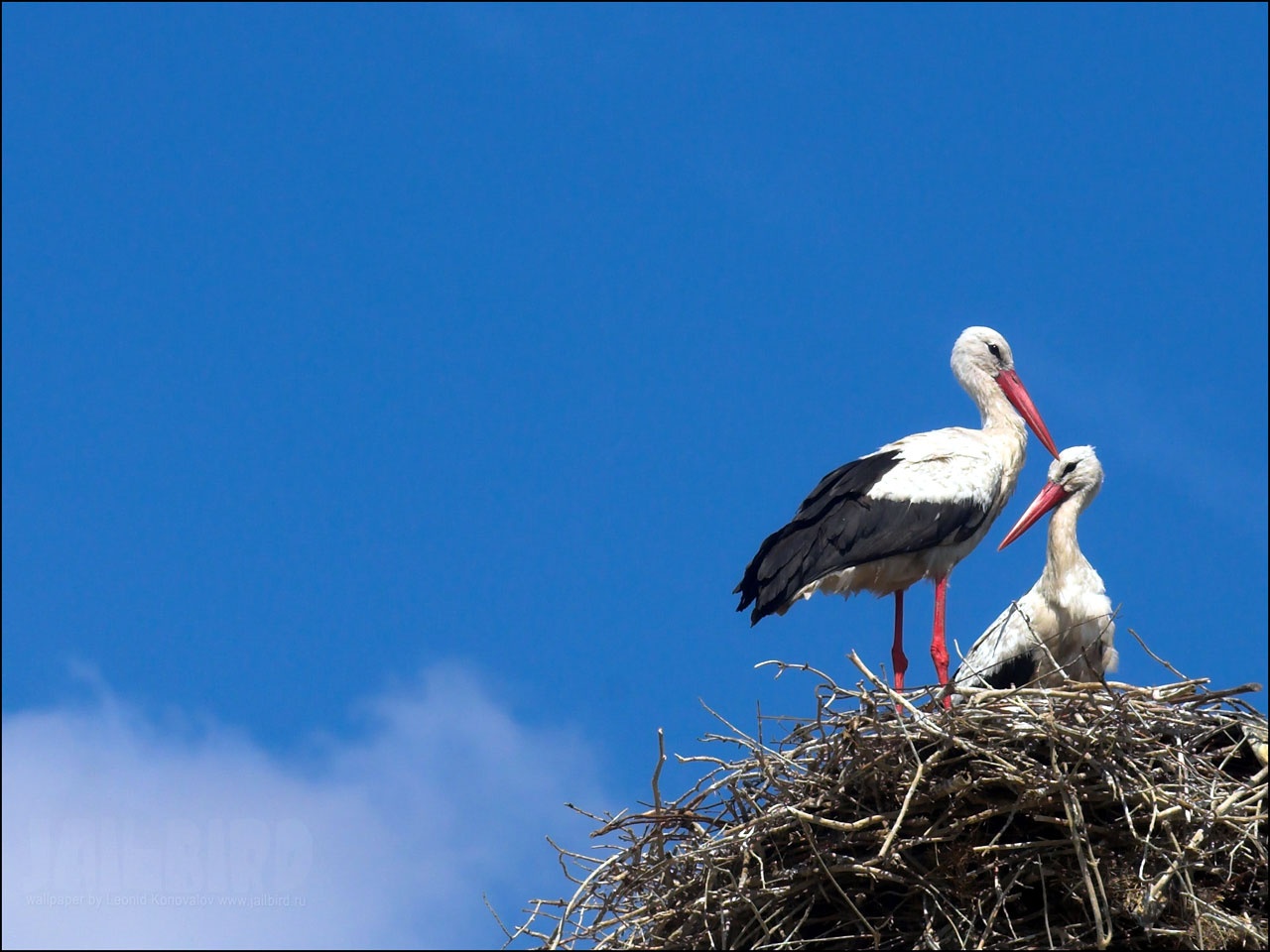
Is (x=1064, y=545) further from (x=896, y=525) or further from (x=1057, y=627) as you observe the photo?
(x=896, y=525)

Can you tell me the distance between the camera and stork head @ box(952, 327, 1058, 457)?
411 inches

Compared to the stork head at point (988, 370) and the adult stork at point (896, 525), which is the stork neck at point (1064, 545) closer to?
the adult stork at point (896, 525)

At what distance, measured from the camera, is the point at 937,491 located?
9547 millimetres

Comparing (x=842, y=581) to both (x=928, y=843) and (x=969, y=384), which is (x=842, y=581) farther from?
(x=928, y=843)

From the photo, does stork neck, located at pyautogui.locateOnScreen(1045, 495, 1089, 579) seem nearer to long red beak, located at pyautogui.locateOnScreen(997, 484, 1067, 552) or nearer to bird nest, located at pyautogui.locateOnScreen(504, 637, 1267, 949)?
long red beak, located at pyautogui.locateOnScreen(997, 484, 1067, 552)

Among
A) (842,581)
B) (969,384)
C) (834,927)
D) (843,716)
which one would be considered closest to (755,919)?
(834,927)

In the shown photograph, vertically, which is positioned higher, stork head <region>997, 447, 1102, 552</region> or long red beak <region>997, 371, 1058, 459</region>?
long red beak <region>997, 371, 1058, 459</region>

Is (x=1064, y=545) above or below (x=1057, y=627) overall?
above

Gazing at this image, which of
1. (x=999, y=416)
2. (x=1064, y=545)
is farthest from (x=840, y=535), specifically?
(x=999, y=416)

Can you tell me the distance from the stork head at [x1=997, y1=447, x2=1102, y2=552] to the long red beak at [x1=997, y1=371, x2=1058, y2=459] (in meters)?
0.38

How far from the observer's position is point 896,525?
9.41 meters

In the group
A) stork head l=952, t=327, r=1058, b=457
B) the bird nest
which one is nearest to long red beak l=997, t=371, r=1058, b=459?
stork head l=952, t=327, r=1058, b=457

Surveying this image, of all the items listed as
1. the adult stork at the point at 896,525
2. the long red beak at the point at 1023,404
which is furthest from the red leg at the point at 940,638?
the long red beak at the point at 1023,404

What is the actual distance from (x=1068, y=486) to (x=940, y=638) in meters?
1.05
